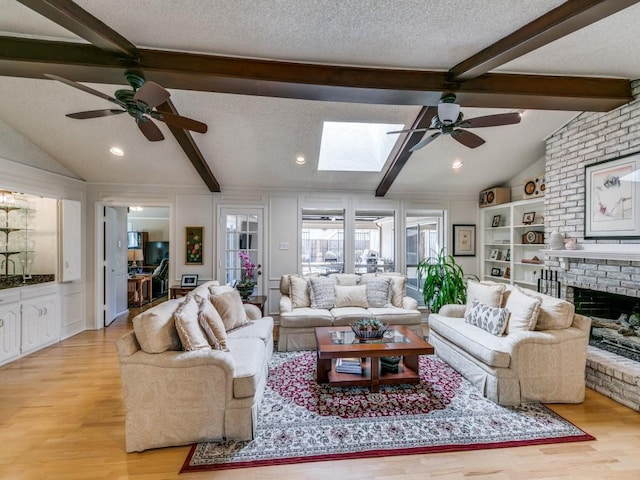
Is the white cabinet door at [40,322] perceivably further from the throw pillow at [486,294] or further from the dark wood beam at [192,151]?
the throw pillow at [486,294]

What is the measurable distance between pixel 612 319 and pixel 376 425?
3.25 metres

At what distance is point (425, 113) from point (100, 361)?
469cm

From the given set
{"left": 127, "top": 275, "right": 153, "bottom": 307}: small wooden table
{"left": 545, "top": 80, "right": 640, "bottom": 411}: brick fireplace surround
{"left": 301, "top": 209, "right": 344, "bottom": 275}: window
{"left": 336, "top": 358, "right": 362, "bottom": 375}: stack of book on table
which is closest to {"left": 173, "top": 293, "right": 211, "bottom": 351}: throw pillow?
{"left": 336, "top": 358, "right": 362, "bottom": 375}: stack of book on table

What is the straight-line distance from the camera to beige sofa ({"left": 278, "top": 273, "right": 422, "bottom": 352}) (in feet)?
12.9

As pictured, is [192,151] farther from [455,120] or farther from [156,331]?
[455,120]

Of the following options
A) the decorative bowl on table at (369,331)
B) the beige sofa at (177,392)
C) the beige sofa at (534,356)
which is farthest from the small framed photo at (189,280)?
the beige sofa at (534,356)

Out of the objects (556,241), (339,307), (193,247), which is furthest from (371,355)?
(193,247)

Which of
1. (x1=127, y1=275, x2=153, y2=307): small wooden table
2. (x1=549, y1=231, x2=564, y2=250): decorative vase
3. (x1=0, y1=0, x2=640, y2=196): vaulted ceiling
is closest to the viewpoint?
(x1=0, y1=0, x2=640, y2=196): vaulted ceiling

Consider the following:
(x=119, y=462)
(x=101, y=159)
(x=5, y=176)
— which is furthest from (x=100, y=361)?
(x=101, y=159)

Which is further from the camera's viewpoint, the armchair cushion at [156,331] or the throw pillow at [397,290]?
the throw pillow at [397,290]

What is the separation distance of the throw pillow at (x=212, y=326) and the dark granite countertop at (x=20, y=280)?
2702mm

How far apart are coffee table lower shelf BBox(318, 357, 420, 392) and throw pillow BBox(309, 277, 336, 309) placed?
137cm

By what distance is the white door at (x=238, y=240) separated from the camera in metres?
5.26

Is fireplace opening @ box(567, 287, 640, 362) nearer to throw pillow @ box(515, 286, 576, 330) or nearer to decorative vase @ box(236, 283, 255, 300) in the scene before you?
throw pillow @ box(515, 286, 576, 330)
